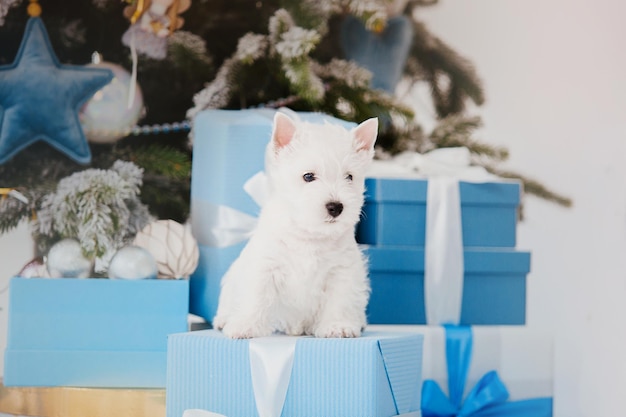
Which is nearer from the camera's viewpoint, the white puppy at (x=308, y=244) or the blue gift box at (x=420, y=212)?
the white puppy at (x=308, y=244)

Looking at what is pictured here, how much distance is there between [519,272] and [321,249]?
3.40 ft

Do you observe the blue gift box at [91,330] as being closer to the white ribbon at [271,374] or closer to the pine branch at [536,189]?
the white ribbon at [271,374]

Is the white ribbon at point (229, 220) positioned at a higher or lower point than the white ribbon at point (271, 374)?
higher

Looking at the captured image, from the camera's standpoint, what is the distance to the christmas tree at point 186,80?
126 inches

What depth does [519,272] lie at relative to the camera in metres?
3.03

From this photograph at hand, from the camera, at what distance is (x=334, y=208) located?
7.16 ft

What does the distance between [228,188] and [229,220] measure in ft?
0.36

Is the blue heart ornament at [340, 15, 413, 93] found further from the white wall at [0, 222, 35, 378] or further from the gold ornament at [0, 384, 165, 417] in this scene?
the gold ornament at [0, 384, 165, 417]

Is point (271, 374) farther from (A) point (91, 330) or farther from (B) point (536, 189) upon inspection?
(B) point (536, 189)

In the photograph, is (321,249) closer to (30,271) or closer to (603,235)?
(30,271)

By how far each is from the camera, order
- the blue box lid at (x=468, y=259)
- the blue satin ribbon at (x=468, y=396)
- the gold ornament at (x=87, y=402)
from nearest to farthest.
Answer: the gold ornament at (x=87, y=402) < the blue satin ribbon at (x=468, y=396) < the blue box lid at (x=468, y=259)

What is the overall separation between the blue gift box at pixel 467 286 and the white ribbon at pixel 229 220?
436mm

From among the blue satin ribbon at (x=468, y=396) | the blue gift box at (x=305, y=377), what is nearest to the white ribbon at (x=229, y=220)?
the blue gift box at (x=305, y=377)

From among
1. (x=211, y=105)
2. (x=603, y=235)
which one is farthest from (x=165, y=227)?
(x=603, y=235)
